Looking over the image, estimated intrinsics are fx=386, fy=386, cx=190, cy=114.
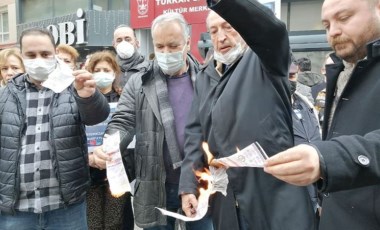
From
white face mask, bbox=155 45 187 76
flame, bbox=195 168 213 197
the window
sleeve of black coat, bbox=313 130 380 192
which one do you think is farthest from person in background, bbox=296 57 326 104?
the window

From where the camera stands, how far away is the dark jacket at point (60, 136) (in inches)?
98.1

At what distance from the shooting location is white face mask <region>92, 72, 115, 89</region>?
374 cm

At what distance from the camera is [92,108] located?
8.25 ft

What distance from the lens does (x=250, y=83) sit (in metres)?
1.93

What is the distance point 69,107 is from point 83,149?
31 centimetres

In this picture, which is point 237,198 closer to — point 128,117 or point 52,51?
point 128,117

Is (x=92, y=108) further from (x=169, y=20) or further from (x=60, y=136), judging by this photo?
(x=169, y=20)

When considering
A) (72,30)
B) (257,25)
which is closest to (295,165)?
(257,25)

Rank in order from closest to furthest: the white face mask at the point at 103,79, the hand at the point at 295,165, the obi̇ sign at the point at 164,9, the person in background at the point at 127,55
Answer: the hand at the point at 295,165 → the white face mask at the point at 103,79 → the person in background at the point at 127,55 → the obi̇ sign at the point at 164,9

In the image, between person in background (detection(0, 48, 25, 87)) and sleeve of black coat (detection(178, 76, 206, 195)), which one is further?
person in background (detection(0, 48, 25, 87))

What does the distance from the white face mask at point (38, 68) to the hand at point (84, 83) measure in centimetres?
33

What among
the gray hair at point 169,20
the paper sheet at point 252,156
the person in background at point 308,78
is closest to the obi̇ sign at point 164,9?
the person in background at point 308,78

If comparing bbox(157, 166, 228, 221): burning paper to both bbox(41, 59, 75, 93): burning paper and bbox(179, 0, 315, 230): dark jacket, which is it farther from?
bbox(41, 59, 75, 93): burning paper

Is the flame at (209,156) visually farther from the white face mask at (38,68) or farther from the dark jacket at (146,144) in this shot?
the white face mask at (38,68)
